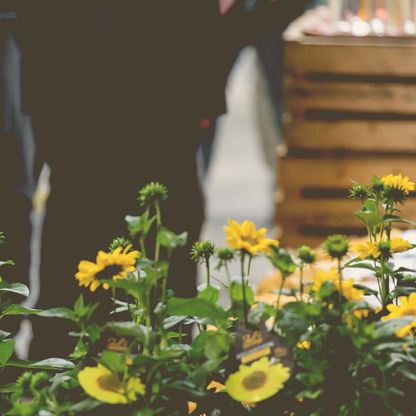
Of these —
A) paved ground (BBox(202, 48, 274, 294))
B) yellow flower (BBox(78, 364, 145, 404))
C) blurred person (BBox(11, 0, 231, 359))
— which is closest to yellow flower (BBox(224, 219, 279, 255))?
yellow flower (BBox(78, 364, 145, 404))

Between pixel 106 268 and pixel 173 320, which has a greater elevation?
pixel 106 268

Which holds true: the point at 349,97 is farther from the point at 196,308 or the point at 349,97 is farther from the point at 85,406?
the point at 85,406

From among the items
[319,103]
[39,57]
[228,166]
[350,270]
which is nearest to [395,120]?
[319,103]

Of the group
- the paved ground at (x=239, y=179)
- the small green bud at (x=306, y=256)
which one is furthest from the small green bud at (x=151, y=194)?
the paved ground at (x=239, y=179)

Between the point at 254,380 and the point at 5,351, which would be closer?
the point at 254,380

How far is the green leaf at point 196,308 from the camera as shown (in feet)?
4.10

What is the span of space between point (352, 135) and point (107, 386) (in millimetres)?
3053

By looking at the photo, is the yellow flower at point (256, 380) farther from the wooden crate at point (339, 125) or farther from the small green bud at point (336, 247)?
the wooden crate at point (339, 125)

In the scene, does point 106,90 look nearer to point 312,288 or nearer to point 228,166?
point 312,288

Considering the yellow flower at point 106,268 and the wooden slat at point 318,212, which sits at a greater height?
the yellow flower at point 106,268

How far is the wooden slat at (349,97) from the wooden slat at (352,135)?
0.06 meters

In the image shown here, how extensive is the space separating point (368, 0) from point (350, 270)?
1.80 m

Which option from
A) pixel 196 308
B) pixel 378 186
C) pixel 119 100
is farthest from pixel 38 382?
pixel 119 100

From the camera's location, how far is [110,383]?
1214mm
